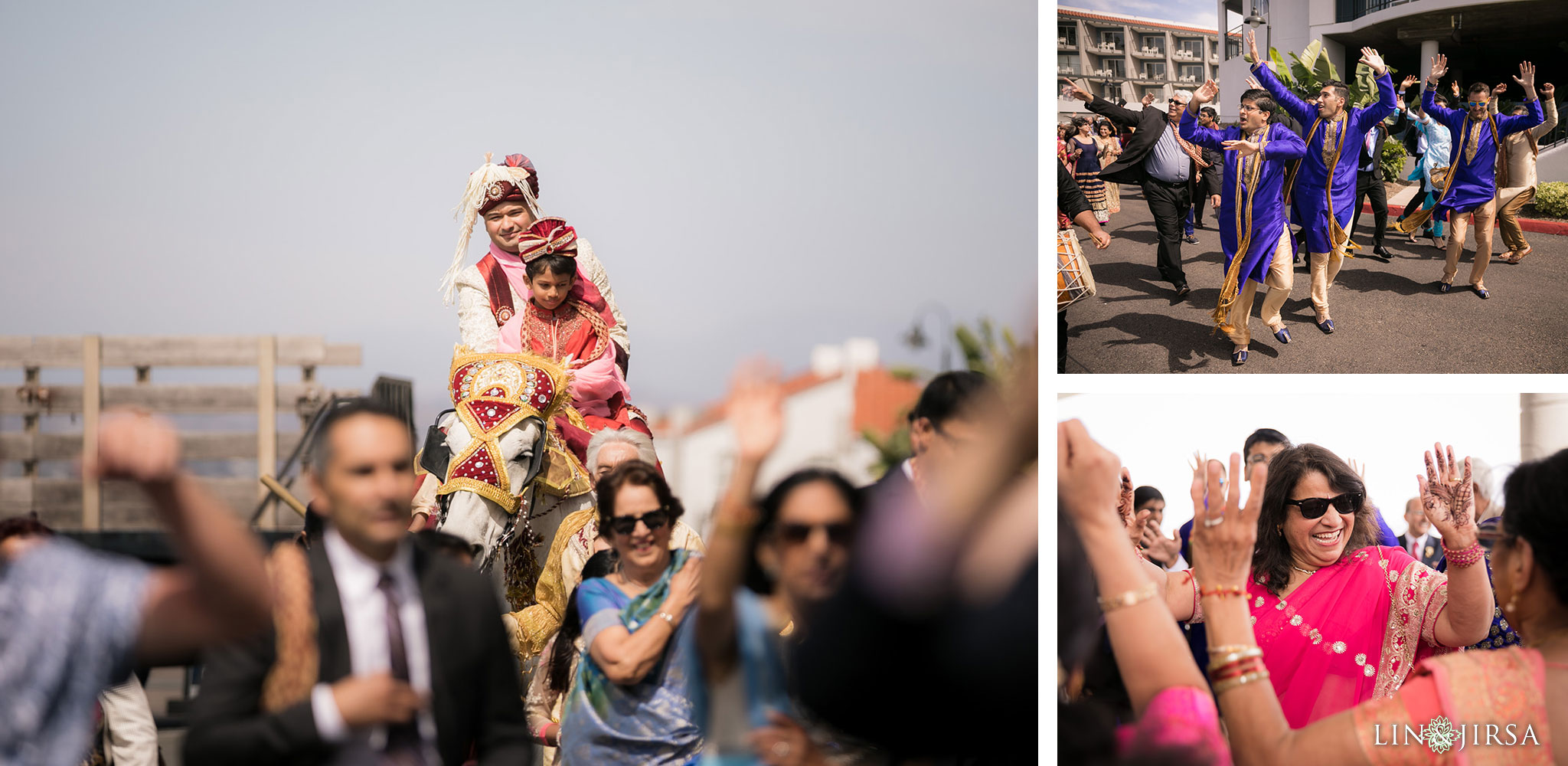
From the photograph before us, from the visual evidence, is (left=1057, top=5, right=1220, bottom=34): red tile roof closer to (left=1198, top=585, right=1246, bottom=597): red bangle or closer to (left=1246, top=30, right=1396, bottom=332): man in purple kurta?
(left=1246, top=30, right=1396, bottom=332): man in purple kurta

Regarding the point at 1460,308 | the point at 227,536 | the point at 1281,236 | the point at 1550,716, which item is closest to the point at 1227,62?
the point at 1281,236

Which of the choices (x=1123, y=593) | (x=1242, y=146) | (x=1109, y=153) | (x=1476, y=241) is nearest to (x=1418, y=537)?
(x=1476, y=241)

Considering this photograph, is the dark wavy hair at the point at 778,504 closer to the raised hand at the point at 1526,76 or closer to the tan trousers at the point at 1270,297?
the tan trousers at the point at 1270,297

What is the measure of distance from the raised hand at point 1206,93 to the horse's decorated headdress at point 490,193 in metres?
2.17

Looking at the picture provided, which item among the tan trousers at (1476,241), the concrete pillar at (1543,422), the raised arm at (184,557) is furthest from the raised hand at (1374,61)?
the raised arm at (184,557)

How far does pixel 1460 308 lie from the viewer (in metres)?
3.59

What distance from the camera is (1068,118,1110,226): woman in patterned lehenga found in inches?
142

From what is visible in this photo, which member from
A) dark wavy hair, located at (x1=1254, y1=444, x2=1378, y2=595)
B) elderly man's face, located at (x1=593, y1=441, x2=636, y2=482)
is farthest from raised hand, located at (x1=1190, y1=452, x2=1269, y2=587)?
elderly man's face, located at (x1=593, y1=441, x2=636, y2=482)

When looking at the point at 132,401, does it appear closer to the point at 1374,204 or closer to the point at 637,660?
the point at 637,660

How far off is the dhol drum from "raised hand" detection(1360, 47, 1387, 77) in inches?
46.8

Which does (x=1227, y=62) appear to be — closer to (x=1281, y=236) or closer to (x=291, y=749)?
(x=1281, y=236)

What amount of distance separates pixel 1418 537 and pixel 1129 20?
6.20 ft

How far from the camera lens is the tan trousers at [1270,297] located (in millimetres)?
3527

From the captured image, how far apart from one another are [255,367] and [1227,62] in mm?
3387
